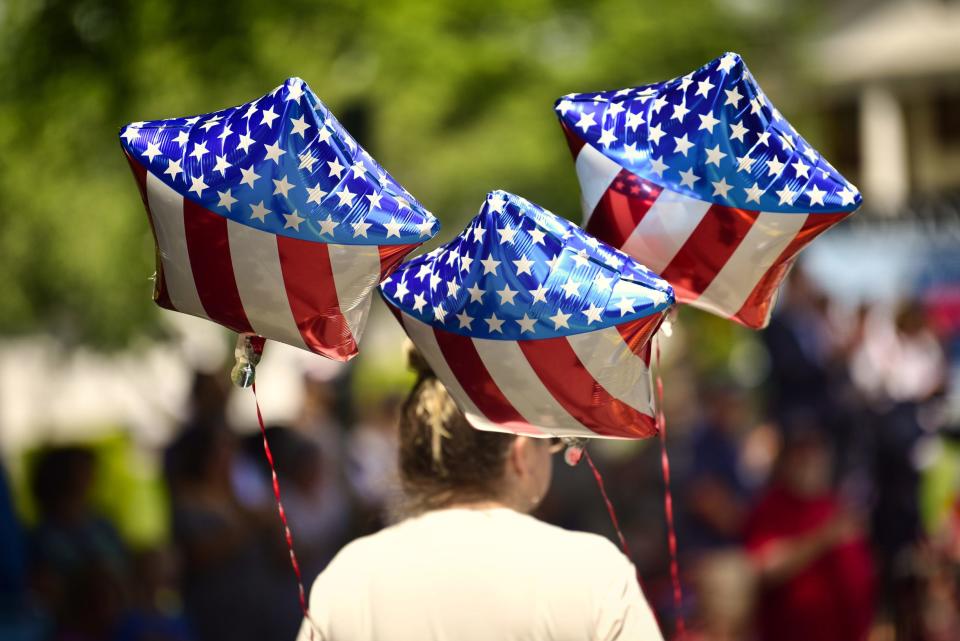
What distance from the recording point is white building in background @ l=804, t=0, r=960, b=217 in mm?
20469

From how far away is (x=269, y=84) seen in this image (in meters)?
5.15

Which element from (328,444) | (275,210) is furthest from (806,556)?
(275,210)

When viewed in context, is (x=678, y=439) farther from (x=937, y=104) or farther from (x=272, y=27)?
(x=937, y=104)

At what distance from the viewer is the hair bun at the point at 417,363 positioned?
237 centimetres

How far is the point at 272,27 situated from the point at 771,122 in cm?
333

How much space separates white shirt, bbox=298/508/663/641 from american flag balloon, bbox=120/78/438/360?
45 centimetres

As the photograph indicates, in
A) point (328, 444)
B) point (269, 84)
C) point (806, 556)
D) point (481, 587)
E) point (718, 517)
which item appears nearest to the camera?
point (481, 587)

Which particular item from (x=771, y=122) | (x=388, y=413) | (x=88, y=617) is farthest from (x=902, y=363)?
(x=771, y=122)

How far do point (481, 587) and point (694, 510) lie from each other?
4622 mm

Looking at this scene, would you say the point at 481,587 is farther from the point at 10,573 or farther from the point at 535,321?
the point at 10,573

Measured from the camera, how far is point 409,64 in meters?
14.0

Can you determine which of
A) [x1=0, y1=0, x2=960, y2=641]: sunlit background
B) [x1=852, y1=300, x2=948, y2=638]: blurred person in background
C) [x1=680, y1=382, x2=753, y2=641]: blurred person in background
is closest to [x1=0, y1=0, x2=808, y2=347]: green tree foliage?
Result: [x1=0, y1=0, x2=960, y2=641]: sunlit background

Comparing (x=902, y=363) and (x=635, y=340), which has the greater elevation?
(x=635, y=340)

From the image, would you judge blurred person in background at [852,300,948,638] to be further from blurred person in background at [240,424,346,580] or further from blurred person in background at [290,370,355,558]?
blurred person in background at [240,424,346,580]
